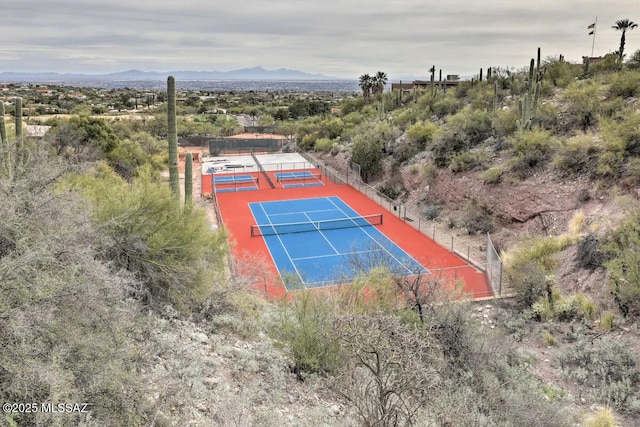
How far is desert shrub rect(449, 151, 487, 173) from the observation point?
27.8 meters

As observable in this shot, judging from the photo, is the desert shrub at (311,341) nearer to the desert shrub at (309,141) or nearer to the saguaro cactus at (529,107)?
the saguaro cactus at (529,107)

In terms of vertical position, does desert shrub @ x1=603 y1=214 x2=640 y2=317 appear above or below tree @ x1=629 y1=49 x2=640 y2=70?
below

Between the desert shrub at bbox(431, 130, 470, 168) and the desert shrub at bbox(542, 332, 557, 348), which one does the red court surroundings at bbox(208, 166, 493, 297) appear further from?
the desert shrub at bbox(431, 130, 470, 168)

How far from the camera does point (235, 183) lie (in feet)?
131

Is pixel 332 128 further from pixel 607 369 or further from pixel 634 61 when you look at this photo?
pixel 607 369

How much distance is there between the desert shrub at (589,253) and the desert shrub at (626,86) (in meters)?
15.7

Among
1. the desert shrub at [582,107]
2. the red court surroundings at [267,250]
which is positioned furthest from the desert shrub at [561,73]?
Answer: the red court surroundings at [267,250]

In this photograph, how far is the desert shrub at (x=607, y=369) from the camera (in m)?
9.65

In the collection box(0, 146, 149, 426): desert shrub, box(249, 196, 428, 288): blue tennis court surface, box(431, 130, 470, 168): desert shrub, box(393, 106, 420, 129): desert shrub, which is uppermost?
box(393, 106, 420, 129): desert shrub

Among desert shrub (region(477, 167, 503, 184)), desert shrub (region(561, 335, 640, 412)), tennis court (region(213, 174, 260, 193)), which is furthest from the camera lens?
tennis court (region(213, 174, 260, 193))

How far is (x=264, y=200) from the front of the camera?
116 ft

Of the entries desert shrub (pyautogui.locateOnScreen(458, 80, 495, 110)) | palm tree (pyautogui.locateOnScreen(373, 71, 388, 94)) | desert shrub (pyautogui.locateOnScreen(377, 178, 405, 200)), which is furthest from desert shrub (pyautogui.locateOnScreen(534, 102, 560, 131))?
palm tree (pyautogui.locateOnScreen(373, 71, 388, 94))

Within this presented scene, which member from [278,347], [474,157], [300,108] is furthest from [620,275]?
[300,108]

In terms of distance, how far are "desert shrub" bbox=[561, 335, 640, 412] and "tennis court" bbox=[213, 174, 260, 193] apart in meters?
29.6
